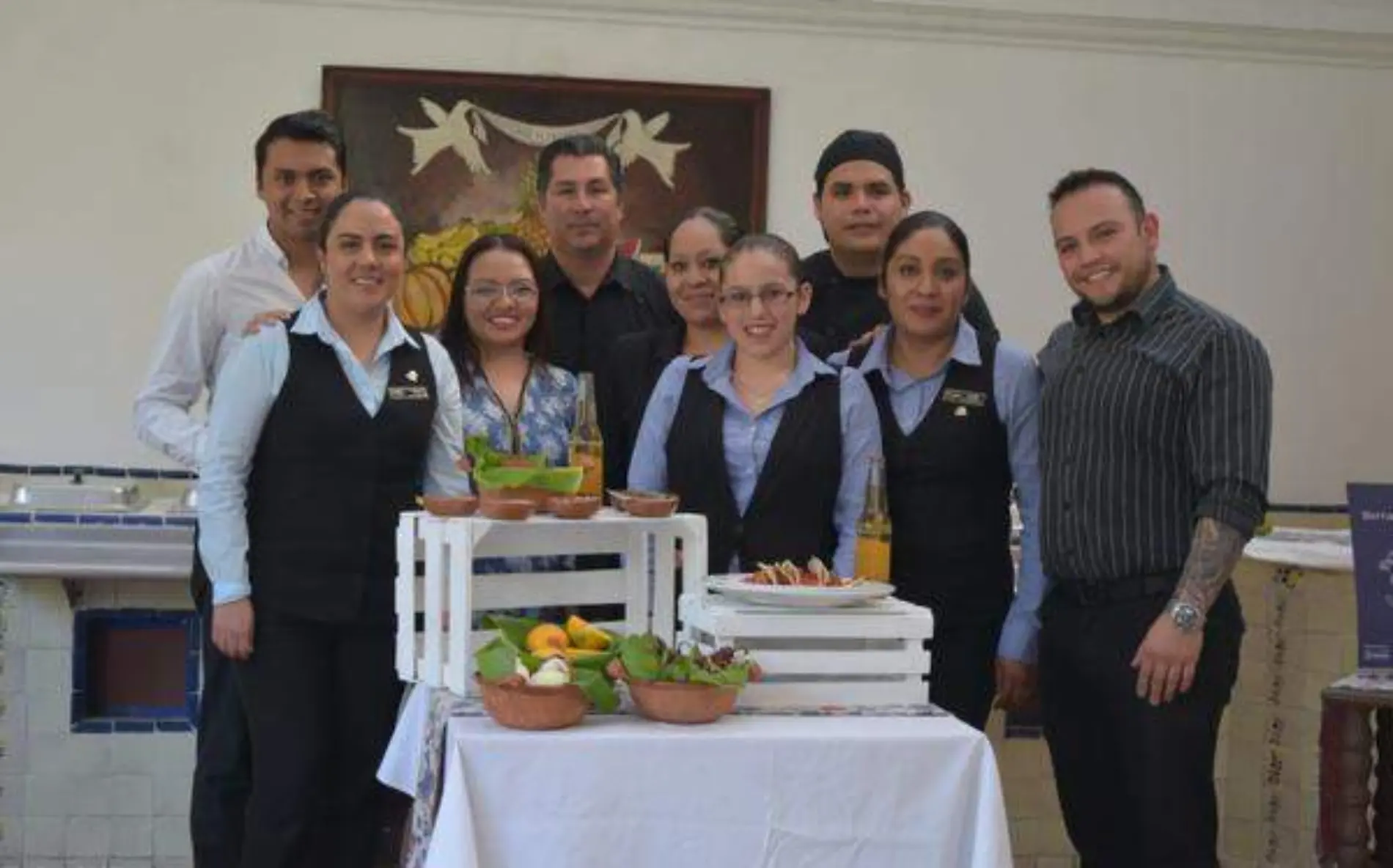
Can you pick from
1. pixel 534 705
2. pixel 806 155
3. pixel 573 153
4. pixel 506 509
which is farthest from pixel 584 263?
pixel 806 155

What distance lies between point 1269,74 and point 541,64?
2.49 metres

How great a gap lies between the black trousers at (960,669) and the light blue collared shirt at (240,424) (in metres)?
1.16

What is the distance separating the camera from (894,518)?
3.08 metres

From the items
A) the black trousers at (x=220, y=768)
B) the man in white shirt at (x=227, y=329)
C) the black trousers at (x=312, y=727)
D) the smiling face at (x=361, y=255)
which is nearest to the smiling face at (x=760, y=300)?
the smiling face at (x=361, y=255)

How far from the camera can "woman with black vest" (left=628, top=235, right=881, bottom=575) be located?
9.42ft

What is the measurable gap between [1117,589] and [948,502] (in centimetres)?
35

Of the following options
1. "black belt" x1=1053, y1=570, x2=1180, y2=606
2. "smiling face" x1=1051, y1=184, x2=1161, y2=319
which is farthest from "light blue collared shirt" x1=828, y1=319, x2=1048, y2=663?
"smiling face" x1=1051, y1=184, x2=1161, y2=319

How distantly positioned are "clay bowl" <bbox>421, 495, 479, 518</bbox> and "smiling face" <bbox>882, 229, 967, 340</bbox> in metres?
1.01

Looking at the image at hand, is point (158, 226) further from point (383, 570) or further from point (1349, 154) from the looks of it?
point (1349, 154)

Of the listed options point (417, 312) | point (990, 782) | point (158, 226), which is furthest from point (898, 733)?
point (158, 226)

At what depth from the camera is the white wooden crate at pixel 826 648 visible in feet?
7.84

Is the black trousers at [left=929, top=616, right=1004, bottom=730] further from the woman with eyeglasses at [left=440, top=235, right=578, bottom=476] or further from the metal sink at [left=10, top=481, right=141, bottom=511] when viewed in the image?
the metal sink at [left=10, top=481, right=141, bottom=511]

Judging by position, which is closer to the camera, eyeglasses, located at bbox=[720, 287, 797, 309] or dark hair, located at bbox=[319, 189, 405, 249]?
eyeglasses, located at bbox=[720, 287, 797, 309]

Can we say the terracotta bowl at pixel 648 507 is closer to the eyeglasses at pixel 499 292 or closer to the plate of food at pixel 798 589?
the plate of food at pixel 798 589
